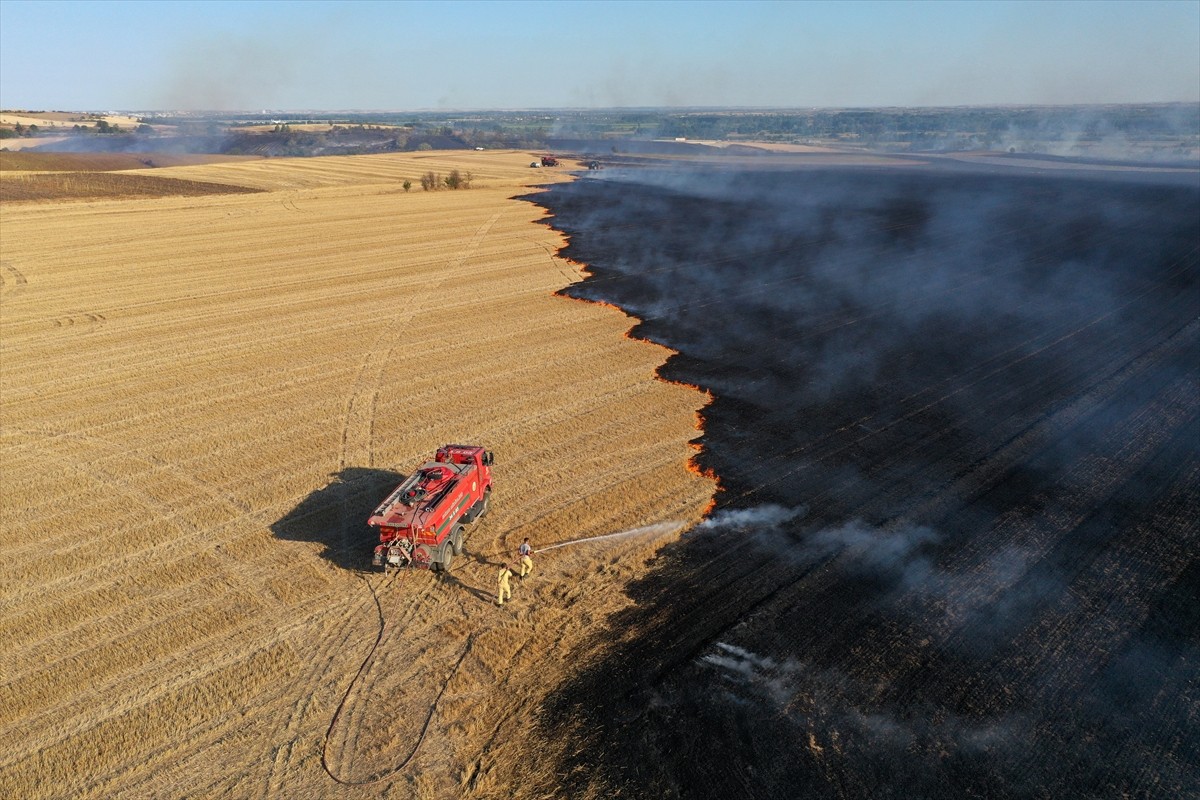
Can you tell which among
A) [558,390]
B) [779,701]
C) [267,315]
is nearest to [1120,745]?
[779,701]

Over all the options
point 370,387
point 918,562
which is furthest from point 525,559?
point 370,387

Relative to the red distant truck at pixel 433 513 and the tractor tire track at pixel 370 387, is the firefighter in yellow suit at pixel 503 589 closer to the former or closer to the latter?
the red distant truck at pixel 433 513

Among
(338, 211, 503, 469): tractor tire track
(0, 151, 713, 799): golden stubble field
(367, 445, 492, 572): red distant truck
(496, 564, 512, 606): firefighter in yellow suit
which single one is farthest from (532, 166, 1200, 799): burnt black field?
(338, 211, 503, 469): tractor tire track

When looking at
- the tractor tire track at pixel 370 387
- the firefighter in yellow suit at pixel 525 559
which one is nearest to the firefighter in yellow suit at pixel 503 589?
the firefighter in yellow suit at pixel 525 559

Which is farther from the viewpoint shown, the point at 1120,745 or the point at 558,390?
the point at 558,390

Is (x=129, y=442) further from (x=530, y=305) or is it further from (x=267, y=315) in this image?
(x=530, y=305)
